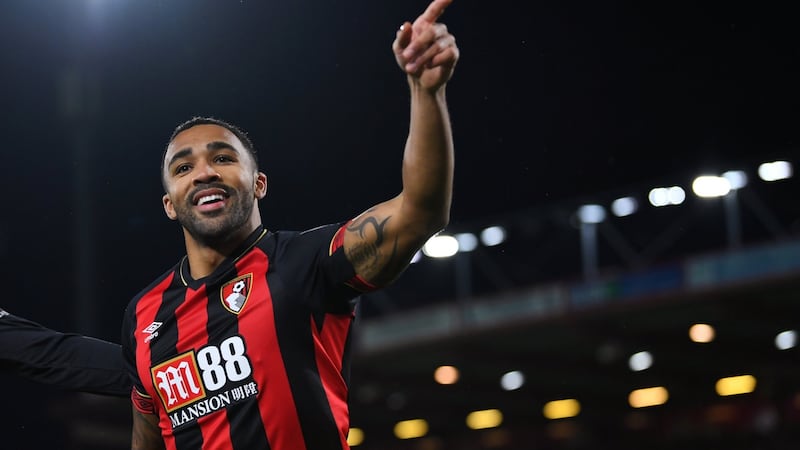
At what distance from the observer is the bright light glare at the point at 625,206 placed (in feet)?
60.2

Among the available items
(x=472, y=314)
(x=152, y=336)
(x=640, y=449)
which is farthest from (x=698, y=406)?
(x=152, y=336)

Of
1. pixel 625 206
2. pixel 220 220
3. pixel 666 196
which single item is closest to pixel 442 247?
pixel 625 206

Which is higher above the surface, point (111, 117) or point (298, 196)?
point (111, 117)

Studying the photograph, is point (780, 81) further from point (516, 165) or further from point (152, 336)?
point (152, 336)

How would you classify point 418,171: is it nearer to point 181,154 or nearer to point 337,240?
point 337,240

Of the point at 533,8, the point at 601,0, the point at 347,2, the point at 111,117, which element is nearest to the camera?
the point at 347,2

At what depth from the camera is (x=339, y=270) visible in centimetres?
291

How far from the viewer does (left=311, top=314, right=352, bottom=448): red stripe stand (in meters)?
2.96

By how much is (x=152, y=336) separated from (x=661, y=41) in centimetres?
1521

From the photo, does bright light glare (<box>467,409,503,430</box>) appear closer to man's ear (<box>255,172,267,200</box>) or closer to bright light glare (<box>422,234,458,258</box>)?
bright light glare (<box>422,234,458,258</box>)

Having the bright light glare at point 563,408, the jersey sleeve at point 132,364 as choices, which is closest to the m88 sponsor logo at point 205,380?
the jersey sleeve at point 132,364

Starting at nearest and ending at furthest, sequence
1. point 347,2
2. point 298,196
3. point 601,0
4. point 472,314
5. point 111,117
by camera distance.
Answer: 1. point 298,196
2. point 347,2
3. point 111,117
4. point 601,0
5. point 472,314

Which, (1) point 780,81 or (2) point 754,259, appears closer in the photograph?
(2) point 754,259

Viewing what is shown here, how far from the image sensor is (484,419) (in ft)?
79.5
